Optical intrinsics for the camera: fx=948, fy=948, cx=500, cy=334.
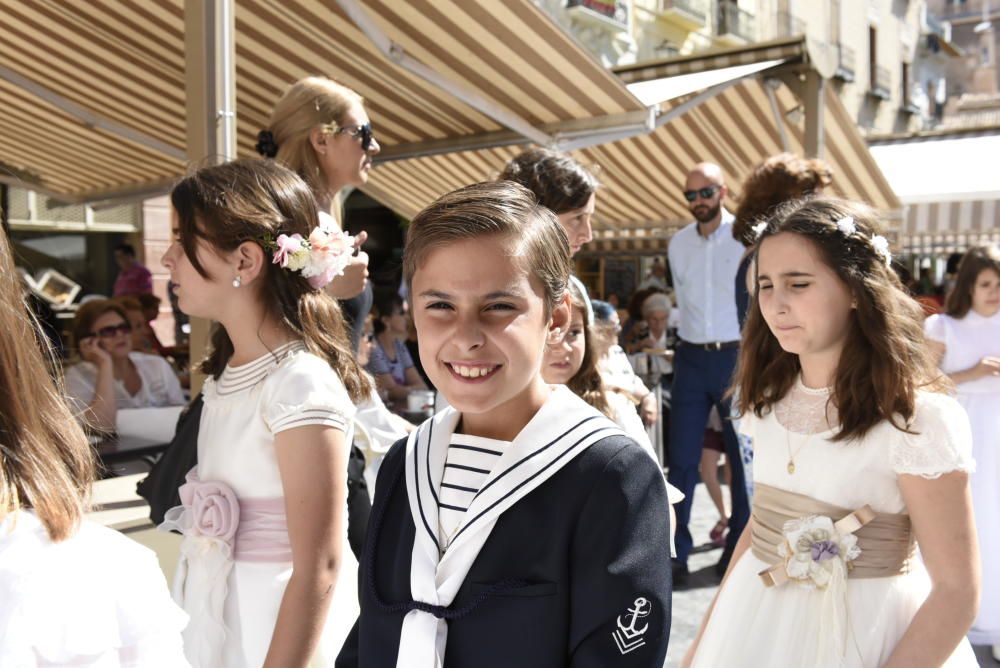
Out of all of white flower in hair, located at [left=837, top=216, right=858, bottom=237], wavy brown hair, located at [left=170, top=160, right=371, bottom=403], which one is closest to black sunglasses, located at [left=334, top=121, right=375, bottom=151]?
wavy brown hair, located at [left=170, top=160, right=371, bottom=403]

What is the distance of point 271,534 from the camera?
1.93 meters

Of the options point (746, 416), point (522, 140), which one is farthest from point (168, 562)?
point (522, 140)

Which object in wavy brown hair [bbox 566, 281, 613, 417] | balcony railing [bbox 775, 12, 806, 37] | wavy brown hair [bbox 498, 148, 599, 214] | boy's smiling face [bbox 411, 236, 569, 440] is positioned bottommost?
wavy brown hair [bbox 566, 281, 613, 417]

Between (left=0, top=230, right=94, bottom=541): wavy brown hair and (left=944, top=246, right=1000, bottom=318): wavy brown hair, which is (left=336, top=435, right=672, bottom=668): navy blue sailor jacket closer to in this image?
(left=0, top=230, right=94, bottom=541): wavy brown hair

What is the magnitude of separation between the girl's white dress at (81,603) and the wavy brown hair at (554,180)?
167 centimetres

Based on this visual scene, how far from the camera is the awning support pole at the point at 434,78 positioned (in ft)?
14.5

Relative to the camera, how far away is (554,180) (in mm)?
2518

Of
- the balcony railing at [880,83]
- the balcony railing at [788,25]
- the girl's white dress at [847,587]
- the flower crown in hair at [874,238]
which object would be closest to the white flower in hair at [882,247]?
the flower crown in hair at [874,238]

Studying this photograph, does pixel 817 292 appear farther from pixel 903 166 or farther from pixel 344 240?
pixel 903 166

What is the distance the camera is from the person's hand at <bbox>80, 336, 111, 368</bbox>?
5230mm

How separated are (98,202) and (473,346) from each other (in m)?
8.97

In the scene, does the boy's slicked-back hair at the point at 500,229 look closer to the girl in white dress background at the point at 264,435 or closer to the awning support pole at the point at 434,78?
the girl in white dress background at the point at 264,435

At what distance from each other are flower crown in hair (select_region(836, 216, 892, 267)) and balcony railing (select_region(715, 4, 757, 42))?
24.1 metres

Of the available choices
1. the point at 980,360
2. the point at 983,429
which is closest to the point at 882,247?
the point at 983,429
